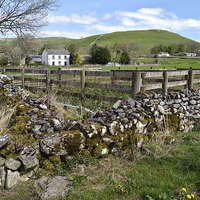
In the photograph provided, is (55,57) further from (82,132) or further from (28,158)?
(28,158)

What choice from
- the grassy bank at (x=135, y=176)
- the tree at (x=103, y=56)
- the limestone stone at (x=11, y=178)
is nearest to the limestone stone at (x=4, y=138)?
the limestone stone at (x=11, y=178)

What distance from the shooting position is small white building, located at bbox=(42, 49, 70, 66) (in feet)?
318

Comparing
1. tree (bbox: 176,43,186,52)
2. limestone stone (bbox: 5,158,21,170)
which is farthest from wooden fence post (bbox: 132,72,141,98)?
tree (bbox: 176,43,186,52)

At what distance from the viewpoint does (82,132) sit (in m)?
4.02

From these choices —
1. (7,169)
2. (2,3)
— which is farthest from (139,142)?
(2,3)

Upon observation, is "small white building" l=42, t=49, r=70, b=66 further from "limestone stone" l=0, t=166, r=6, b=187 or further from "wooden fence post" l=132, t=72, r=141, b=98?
"limestone stone" l=0, t=166, r=6, b=187

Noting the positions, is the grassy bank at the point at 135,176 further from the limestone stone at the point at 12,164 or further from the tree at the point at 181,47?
the tree at the point at 181,47

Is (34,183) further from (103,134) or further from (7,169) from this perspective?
(103,134)

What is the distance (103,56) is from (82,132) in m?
75.9

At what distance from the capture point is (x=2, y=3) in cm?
1683

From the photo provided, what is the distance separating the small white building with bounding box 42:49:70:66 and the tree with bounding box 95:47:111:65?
25113 millimetres

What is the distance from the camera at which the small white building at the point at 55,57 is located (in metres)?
96.9

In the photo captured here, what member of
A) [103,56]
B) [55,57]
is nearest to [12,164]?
[103,56]

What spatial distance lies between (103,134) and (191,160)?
178cm
